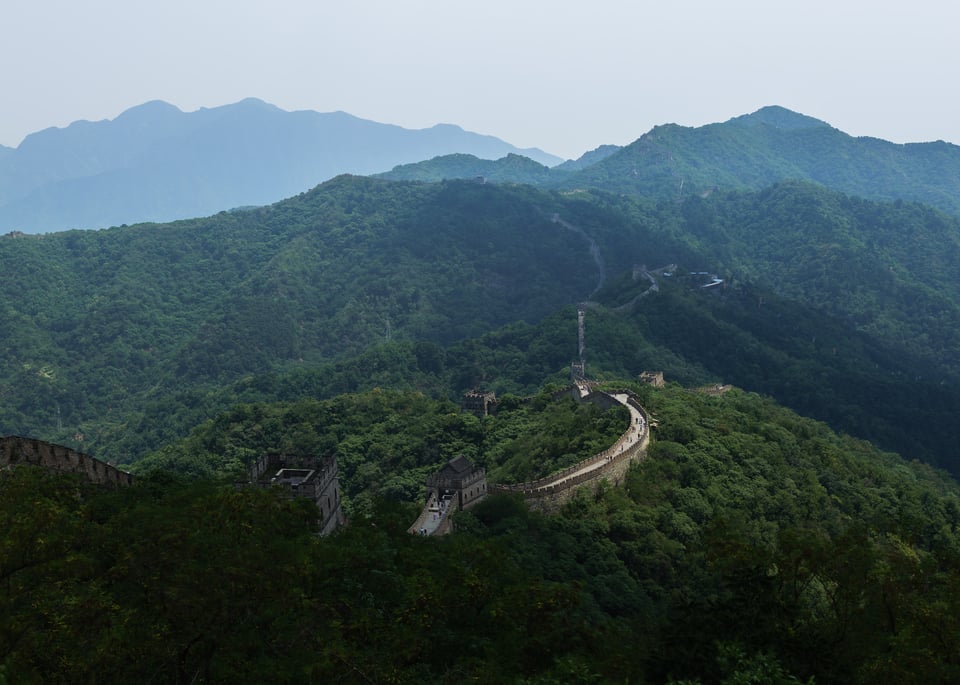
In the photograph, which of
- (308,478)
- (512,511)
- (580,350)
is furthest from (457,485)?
(580,350)

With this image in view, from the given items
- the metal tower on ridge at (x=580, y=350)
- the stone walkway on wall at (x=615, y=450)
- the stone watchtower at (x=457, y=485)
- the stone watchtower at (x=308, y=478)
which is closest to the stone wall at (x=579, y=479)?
the stone walkway on wall at (x=615, y=450)

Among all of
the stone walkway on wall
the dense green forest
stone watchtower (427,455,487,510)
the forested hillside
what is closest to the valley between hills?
the dense green forest

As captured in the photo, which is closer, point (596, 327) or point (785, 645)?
point (785, 645)

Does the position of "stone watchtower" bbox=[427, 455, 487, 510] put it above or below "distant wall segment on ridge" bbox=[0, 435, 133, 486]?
below

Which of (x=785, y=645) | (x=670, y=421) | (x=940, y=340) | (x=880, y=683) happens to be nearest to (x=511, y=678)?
(x=785, y=645)

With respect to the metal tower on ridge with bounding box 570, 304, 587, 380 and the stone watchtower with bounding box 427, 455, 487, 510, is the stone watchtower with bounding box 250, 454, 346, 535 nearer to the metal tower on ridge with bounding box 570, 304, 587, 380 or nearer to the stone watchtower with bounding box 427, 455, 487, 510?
the stone watchtower with bounding box 427, 455, 487, 510

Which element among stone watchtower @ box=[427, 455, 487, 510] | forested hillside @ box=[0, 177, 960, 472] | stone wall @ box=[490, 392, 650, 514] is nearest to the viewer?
stone watchtower @ box=[427, 455, 487, 510]

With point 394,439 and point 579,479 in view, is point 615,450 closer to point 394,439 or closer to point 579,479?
point 579,479

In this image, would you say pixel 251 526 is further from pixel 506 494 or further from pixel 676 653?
pixel 506 494
